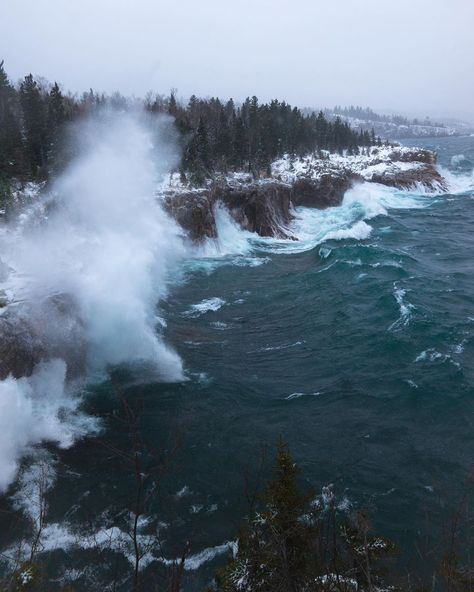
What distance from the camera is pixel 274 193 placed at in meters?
41.2

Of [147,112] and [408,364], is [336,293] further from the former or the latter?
[147,112]

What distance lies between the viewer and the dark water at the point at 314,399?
424 inches

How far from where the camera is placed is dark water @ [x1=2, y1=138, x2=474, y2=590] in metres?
10.8

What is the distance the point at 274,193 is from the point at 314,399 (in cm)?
2934

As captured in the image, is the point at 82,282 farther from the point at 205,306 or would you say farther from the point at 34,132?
the point at 34,132

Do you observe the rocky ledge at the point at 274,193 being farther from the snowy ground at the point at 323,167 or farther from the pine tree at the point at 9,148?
the pine tree at the point at 9,148

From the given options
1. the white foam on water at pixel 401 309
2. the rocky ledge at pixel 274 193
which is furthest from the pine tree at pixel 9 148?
the white foam on water at pixel 401 309

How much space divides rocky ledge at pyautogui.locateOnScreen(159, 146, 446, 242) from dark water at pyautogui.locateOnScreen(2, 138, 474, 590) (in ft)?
24.9

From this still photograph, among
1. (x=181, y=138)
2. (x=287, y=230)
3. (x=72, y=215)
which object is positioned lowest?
(x=287, y=230)

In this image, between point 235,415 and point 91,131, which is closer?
point 235,415

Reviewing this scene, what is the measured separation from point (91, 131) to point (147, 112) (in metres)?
13.7

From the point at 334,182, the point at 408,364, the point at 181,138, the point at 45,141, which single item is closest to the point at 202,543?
the point at 408,364

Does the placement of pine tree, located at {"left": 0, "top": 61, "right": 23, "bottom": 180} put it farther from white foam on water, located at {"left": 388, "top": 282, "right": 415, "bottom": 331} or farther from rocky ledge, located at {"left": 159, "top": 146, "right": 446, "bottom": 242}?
white foam on water, located at {"left": 388, "top": 282, "right": 415, "bottom": 331}

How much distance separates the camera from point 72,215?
2941 cm
